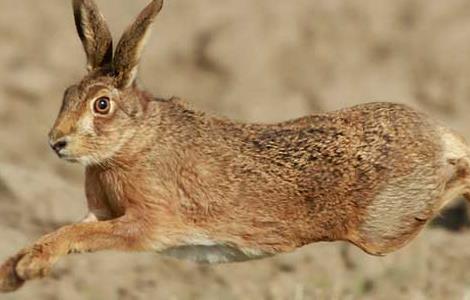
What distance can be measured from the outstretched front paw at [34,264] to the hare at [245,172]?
323mm

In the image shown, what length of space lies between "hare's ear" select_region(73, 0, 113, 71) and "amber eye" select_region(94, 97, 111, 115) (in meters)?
0.22

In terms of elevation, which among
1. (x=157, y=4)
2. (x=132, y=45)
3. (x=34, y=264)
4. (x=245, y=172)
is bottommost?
(x=34, y=264)

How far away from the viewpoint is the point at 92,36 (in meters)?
7.44

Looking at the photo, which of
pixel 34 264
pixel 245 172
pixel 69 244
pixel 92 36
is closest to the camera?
pixel 34 264

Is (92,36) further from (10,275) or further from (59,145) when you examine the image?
(10,275)

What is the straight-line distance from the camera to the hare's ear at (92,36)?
7.44 meters

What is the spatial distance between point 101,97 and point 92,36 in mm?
313

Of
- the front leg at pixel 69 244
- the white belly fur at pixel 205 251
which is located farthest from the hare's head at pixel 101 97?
the white belly fur at pixel 205 251

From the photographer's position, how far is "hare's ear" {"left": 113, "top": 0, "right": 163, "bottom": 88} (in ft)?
23.8

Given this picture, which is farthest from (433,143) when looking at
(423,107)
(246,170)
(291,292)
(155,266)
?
(423,107)

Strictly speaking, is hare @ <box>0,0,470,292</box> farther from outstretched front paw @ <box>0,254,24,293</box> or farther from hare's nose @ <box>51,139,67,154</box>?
outstretched front paw @ <box>0,254,24,293</box>

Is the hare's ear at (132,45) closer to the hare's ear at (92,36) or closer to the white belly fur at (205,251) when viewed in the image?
the hare's ear at (92,36)

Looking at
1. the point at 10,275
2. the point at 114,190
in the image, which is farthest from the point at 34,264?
the point at 114,190

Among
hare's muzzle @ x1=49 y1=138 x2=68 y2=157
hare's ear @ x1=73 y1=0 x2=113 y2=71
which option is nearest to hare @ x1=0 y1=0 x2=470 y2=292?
hare's ear @ x1=73 y1=0 x2=113 y2=71
